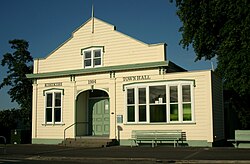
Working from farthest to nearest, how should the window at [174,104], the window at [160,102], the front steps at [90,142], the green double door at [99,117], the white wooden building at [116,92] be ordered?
1. the green double door at [99,117]
2. the front steps at [90,142]
3. the window at [174,104]
4. the window at [160,102]
5. the white wooden building at [116,92]

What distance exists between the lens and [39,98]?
85.7ft

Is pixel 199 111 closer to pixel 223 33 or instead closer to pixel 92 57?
pixel 223 33

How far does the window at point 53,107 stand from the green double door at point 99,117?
217 centimetres

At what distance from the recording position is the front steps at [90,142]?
72.8 ft

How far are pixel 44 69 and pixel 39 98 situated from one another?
84.2 inches

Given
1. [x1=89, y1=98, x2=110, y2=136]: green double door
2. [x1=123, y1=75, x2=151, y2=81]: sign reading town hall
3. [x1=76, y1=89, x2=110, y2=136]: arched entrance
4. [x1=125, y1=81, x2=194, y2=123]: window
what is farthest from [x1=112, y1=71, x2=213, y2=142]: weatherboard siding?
[x1=76, y1=89, x2=110, y2=136]: arched entrance

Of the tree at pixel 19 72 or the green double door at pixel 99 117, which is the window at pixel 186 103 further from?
the tree at pixel 19 72

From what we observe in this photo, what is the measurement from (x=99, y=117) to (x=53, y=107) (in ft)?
10.9

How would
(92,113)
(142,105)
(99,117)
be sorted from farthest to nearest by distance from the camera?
(92,113)
(99,117)
(142,105)

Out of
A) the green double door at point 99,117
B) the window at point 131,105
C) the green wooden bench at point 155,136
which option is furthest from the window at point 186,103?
the green double door at point 99,117

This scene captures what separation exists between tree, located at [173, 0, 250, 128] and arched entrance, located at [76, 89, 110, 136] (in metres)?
7.06

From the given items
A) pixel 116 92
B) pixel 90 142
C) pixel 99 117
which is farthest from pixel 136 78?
pixel 90 142

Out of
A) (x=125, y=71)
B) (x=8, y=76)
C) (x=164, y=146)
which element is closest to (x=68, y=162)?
(x=164, y=146)

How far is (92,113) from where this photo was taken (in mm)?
25359
